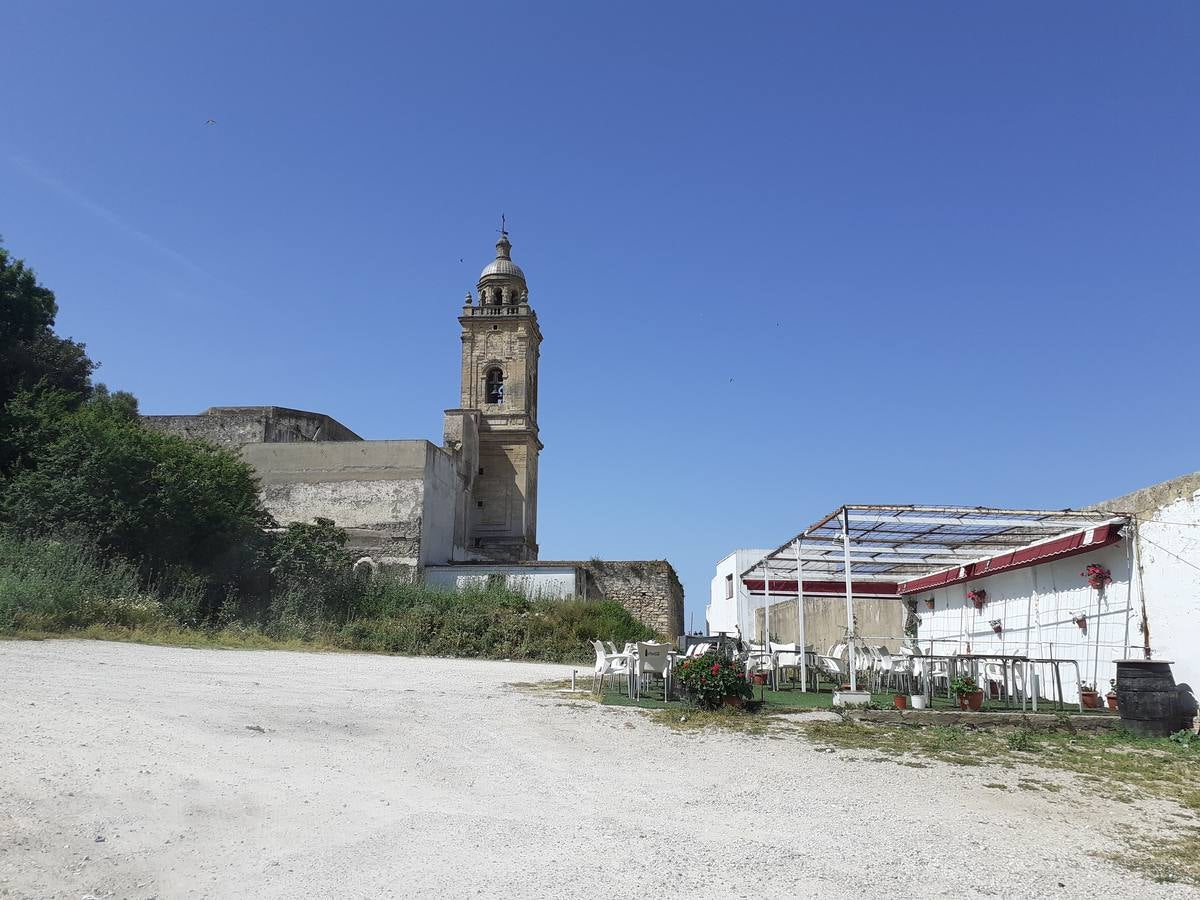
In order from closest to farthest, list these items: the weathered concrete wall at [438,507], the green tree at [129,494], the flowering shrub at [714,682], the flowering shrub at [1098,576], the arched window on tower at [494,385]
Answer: the flowering shrub at [714,682]
the flowering shrub at [1098,576]
the green tree at [129,494]
the weathered concrete wall at [438,507]
the arched window on tower at [494,385]

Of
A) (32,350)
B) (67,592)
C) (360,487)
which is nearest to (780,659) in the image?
(67,592)

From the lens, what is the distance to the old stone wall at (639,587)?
2948 centimetres

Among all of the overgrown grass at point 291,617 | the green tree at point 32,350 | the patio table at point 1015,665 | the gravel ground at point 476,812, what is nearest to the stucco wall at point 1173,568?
the patio table at point 1015,665

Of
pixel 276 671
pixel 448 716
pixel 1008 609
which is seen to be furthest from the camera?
pixel 1008 609

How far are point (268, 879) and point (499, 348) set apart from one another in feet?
116

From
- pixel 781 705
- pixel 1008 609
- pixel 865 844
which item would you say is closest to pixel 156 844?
pixel 865 844

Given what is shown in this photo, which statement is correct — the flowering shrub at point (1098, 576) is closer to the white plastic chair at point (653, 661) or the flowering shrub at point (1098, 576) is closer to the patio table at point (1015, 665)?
the patio table at point (1015, 665)

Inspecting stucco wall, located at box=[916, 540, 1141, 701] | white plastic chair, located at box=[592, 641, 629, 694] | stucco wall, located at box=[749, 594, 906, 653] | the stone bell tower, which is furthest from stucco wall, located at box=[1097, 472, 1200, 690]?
the stone bell tower

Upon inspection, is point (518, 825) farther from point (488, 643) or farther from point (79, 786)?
A: point (488, 643)

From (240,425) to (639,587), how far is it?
1555 centimetres

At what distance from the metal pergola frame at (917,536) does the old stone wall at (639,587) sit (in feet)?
39.2

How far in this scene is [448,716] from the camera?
30.2 ft

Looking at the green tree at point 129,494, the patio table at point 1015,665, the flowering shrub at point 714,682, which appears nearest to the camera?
the patio table at point 1015,665

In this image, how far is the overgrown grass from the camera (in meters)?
14.5
